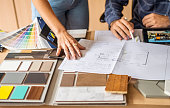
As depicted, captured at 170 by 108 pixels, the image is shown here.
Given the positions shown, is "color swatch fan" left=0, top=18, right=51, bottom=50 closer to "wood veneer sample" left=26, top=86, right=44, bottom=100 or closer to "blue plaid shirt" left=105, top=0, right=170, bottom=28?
"wood veneer sample" left=26, top=86, right=44, bottom=100

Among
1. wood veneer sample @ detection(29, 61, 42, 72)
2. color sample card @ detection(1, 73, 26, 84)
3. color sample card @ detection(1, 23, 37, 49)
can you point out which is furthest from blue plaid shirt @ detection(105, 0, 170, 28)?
color sample card @ detection(1, 73, 26, 84)

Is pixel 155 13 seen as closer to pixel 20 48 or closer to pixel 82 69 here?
pixel 82 69

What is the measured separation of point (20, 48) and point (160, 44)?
2.31ft

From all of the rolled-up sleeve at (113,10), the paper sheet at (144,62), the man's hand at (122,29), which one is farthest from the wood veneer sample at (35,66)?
the rolled-up sleeve at (113,10)

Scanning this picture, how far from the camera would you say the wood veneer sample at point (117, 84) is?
2.25 feet

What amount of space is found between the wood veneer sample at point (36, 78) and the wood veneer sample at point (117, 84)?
0.80 feet

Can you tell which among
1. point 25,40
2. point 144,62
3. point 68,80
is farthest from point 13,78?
point 144,62

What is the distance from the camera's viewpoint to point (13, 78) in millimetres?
791

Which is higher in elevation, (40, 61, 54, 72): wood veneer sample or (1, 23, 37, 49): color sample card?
(1, 23, 37, 49): color sample card

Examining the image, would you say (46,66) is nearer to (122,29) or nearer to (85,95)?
(85,95)

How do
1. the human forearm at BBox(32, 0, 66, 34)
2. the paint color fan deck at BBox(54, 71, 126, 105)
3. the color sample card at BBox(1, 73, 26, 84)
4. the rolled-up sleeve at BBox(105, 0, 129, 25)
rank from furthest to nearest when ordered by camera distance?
1. the rolled-up sleeve at BBox(105, 0, 129, 25)
2. the human forearm at BBox(32, 0, 66, 34)
3. the color sample card at BBox(1, 73, 26, 84)
4. the paint color fan deck at BBox(54, 71, 126, 105)

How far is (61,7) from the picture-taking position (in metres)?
1.31

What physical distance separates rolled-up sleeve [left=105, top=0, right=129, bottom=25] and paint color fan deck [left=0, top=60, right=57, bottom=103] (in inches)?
21.8

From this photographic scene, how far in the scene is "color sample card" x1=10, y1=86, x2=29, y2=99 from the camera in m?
0.70
